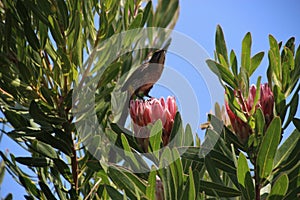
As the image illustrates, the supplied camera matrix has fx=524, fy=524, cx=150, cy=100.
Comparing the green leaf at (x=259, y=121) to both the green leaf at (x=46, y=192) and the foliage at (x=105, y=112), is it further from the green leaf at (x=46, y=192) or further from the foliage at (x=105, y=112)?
the green leaf at (x=46, y=192)

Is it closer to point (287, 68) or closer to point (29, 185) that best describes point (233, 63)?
point (287, 68)

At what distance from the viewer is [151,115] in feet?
2.70

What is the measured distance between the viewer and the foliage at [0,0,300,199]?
79 centimetres

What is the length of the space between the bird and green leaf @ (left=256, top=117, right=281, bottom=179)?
12.7 inches

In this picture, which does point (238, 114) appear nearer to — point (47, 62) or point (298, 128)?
point (298, 128)

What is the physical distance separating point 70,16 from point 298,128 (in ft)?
1.78

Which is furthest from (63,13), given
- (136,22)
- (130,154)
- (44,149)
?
(130,154)

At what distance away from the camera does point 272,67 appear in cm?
85

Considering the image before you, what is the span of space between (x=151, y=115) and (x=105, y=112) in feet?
0.98

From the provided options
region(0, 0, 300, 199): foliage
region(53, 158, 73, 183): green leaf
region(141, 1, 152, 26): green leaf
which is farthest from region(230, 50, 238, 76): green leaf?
region(53, 158, 73, 183): green leaf

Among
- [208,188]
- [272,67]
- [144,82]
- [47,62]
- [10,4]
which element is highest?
[10,4]

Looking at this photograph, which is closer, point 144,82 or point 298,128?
point 298,128

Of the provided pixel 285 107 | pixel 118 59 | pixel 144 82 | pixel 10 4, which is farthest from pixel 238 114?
pixel 10 4

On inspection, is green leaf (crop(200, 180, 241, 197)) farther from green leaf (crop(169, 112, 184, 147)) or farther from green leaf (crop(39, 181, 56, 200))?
green leaf (crop(39, 181, 56, 200))
